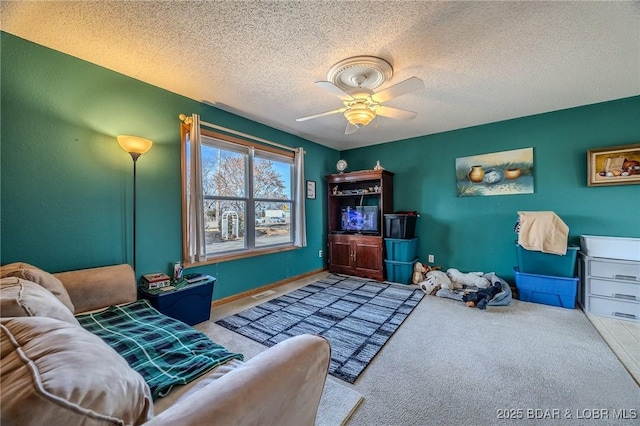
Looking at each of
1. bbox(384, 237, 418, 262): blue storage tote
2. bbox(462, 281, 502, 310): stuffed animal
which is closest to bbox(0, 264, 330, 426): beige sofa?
bbox(462, 281, 502, 310): stuffed animal

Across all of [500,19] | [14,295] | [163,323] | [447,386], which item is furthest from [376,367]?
[500,19]

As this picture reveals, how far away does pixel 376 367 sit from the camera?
1865 mm

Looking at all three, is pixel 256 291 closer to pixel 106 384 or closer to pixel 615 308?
pixel 106 384

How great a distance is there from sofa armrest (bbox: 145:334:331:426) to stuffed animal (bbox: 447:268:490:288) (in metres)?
3.29

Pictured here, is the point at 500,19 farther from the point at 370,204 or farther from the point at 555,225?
the point at 370,204

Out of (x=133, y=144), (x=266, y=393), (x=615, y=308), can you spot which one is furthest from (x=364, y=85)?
(x=615, y=308)

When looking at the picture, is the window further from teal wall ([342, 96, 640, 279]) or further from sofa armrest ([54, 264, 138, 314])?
teal wall ([342, 96, 640, 279])

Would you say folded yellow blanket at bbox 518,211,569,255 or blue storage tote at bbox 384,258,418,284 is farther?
blue storage tote at bbox 384,258,418,284

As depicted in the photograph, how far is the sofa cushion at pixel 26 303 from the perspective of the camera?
0.84m

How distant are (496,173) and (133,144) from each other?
14.8 feet

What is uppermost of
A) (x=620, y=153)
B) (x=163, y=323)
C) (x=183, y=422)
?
(x=620, y=153)

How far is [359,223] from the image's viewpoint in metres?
4.54

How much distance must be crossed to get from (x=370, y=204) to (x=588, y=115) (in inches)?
121

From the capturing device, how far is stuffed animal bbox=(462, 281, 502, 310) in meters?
2.90
